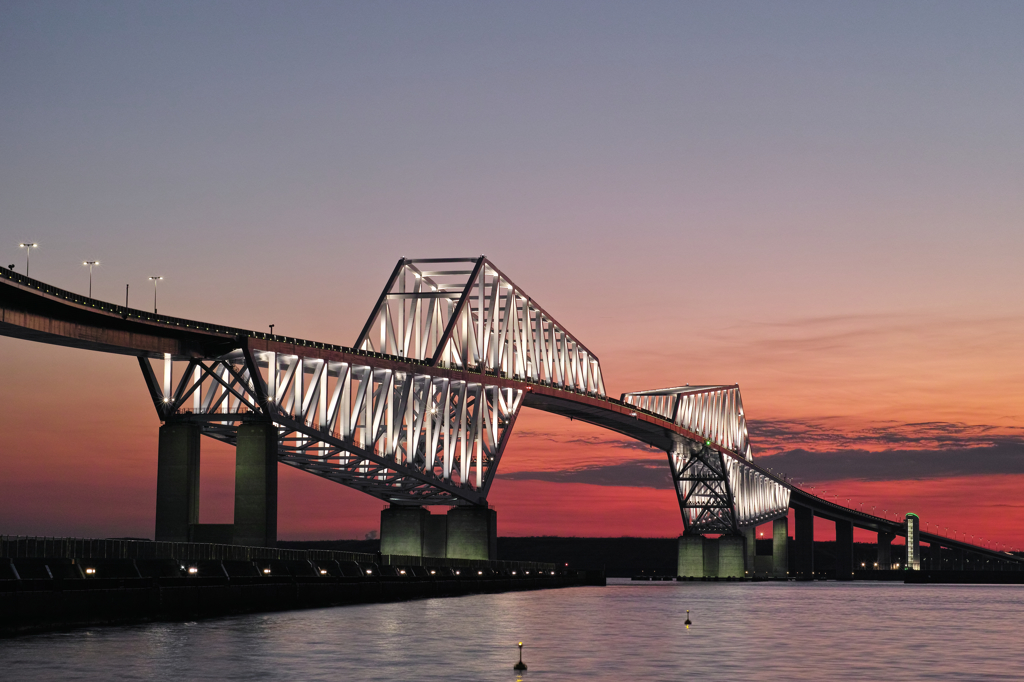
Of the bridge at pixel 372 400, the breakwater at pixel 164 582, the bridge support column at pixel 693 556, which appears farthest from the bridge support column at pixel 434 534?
the bridge support column at pixel 693 556

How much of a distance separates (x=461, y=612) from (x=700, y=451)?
12038cm

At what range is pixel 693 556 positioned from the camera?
19262cm

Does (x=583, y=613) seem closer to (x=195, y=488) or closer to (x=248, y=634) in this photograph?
(x=195, y=488)

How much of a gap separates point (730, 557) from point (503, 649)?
499ft

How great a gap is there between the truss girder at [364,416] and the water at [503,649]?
1997 centimetres

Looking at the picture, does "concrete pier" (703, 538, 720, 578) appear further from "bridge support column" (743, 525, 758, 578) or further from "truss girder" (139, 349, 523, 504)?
"truss girder" (139, 349, 523, 504)

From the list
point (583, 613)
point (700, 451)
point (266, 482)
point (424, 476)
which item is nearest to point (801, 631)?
point (583, 613)

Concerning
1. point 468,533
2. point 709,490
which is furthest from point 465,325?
point 709,490

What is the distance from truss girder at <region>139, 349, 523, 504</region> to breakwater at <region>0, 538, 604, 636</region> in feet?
29.2

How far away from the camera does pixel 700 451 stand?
186 metres

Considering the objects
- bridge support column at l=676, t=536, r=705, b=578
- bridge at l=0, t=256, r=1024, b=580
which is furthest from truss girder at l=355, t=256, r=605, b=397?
bridge support column at l=676, t=536, r=705, b=578

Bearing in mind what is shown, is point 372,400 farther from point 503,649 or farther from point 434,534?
point 503,649

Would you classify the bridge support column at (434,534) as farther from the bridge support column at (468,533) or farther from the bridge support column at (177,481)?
the bridge support column at (177,481)

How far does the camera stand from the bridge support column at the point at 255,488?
78625mm
